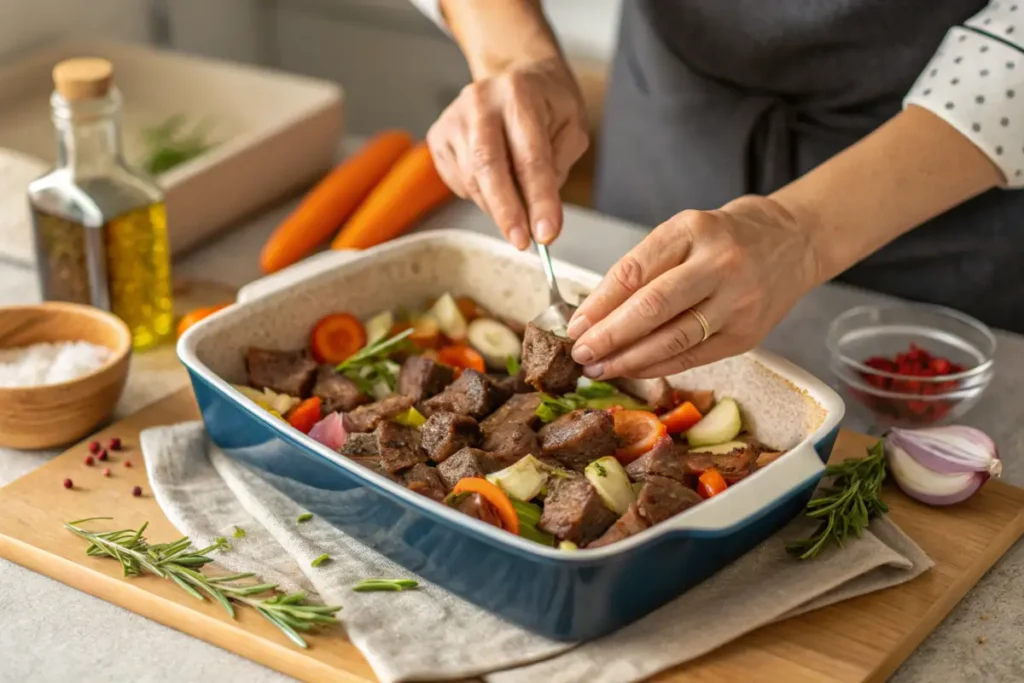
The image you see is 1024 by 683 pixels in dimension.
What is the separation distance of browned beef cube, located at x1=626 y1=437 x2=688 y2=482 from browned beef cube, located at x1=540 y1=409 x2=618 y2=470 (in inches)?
1.8

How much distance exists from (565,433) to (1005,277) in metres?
0.99

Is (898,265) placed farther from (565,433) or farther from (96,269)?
(96,269)

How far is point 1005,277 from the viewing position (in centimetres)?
223

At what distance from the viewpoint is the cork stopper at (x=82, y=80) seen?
1944mm

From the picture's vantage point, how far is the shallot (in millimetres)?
1697

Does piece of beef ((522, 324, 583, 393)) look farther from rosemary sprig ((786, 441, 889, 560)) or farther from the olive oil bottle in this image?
the olive oil bottle

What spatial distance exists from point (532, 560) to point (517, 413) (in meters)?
0.43

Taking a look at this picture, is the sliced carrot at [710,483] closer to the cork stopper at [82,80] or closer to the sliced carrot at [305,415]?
the sliced carrot at [305,415]

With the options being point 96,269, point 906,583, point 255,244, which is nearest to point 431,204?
point 255,244

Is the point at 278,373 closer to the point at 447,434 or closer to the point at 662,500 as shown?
the point at 447,434

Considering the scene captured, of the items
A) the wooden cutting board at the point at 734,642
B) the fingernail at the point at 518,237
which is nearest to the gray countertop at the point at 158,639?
the wooden cutting board at the point at 734,642

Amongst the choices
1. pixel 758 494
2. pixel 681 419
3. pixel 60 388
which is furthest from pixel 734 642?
pixel 60 388

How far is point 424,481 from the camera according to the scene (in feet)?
5.24

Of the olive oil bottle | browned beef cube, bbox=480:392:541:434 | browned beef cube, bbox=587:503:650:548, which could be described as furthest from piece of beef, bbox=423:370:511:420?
the olive oil bottle
